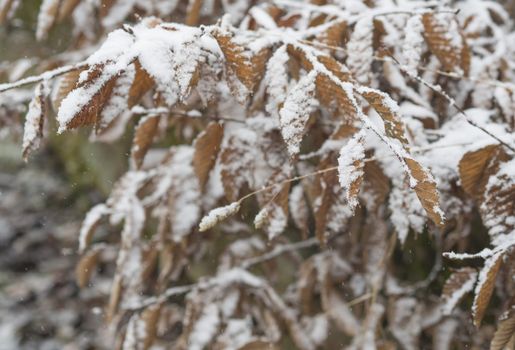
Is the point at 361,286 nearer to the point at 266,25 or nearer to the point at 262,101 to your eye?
the point at 262,101

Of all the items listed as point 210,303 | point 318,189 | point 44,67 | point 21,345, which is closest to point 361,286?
point 210,303

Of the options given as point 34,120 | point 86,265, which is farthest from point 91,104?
point 86,265

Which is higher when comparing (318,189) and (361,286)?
(318,189)

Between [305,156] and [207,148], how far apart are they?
184 mm

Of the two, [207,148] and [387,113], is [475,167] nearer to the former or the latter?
[387,113]

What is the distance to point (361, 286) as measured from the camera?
4.63 ft

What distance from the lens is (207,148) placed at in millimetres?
977

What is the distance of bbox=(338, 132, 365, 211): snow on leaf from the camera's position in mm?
590

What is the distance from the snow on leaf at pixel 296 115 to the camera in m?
0.66

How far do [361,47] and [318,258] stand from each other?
641 millimetres

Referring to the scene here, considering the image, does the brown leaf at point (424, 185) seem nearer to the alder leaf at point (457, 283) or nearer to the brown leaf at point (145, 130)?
the alder leaf at point (457, 283)

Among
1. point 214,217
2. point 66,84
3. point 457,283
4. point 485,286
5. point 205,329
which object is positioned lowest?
point 205,329

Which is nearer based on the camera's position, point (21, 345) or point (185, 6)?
point (185, 6)

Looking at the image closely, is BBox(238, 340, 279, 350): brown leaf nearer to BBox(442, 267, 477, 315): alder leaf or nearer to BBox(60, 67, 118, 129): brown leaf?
BBox(442, 267, 477, 315): alder leaf
